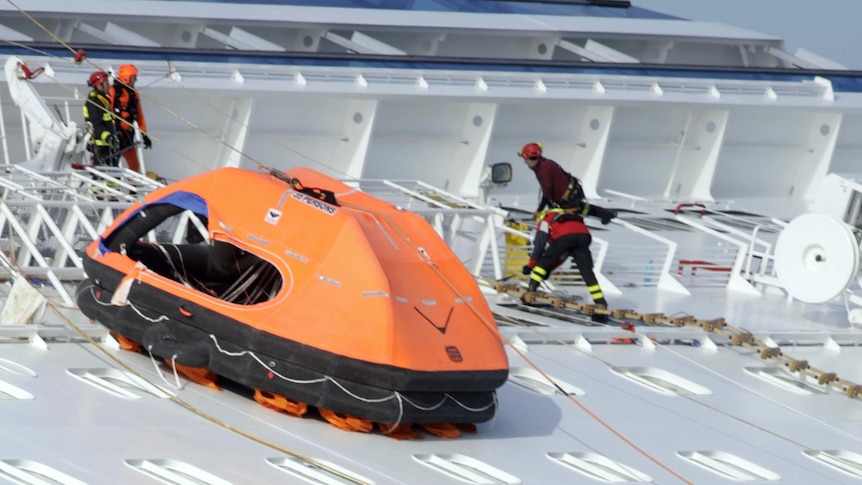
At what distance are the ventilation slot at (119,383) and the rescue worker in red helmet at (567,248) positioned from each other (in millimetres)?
4147

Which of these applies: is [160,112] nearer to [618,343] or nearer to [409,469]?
[618,343]

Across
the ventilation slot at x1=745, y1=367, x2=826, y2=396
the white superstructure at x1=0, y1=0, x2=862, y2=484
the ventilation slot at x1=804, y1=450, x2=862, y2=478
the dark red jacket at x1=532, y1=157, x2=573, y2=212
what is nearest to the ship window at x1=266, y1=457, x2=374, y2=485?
the white superstructure at x1=0, y1=0, x2=862, y2=484

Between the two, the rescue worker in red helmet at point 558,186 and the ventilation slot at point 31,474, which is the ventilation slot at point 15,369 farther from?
the rescue worker in red helmet at point 558,186

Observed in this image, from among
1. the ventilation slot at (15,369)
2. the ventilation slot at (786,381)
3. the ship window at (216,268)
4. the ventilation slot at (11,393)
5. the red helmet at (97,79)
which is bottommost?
the ventilation slot at (15,369)

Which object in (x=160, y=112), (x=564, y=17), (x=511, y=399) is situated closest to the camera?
(x=511, y=399)

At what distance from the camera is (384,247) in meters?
8.60

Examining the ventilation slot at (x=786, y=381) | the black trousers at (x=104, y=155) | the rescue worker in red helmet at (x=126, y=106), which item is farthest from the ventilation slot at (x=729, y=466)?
the black trousers at (x=104, y=155)

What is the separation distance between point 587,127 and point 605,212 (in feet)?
16.4

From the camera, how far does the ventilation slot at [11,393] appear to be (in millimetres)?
8023

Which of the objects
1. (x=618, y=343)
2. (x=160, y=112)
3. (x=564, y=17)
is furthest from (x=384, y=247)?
(x=564, y=17)

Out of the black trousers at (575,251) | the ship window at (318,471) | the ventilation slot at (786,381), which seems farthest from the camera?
the black trousers at (575,251)

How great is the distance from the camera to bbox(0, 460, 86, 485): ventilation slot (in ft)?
22.8

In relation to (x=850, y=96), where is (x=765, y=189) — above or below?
below

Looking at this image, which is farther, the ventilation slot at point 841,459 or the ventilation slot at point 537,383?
the ventilation slot at point 537,383
